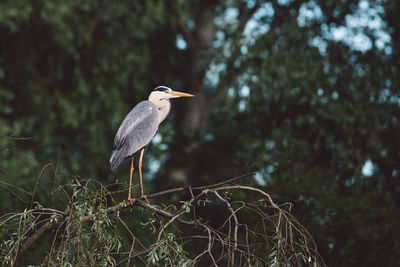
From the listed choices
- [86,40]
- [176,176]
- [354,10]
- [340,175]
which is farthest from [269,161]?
[86,40]

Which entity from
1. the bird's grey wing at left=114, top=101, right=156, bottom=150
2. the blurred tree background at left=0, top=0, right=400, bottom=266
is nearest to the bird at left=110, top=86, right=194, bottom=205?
the bird's grey wing at left=114, top=101, right=156, bottom=150

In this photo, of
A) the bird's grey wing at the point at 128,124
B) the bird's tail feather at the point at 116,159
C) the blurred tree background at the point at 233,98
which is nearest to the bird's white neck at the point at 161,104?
the bird's grey wing at the point at 128,124

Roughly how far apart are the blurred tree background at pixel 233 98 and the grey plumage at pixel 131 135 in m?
2.36

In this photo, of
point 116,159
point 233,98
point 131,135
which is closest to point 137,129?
point 131,135

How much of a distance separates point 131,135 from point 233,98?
5.45 meters

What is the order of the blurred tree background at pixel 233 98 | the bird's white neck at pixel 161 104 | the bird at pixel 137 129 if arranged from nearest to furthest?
the bird at pixel 137 129, the bird's white neck at pixel 161 104, the blurred tree background at pixel 233 98

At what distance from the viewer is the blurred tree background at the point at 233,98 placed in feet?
25.4

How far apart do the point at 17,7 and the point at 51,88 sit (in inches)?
82.6

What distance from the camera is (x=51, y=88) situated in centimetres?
1180

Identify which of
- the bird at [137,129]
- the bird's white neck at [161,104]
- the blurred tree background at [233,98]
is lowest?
the blurred tree background at [233,98]

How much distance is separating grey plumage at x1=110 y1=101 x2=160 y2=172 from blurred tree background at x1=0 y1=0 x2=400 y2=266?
2.36 metres

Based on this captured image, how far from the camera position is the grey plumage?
4.87m

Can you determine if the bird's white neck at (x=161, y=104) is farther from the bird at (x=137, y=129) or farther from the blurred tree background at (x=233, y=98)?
the blurred tree background at (x=233, y=98)

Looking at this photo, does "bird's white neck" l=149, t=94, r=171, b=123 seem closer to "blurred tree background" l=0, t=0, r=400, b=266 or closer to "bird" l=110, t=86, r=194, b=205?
"bird" l=110, t=86, r=194, b=205
